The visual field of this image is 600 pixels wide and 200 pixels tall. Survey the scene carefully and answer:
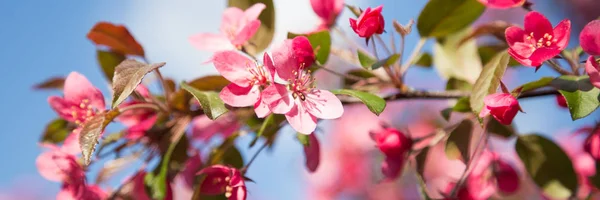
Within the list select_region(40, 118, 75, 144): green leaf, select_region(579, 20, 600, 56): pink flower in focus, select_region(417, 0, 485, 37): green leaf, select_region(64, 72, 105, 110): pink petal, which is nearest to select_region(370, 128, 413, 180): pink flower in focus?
select_region(417, 0, 485, 37): green leaf

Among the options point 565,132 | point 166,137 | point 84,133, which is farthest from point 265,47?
point 565,132

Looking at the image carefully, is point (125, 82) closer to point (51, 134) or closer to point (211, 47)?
point (211, 47)

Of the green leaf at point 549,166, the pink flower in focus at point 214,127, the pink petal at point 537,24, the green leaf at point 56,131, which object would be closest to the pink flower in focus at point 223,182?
the pink flower in focus at point 214,127

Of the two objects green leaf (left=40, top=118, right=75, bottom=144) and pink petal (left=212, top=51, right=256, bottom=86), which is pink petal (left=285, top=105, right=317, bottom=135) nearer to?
pink petal (left=212, top=51, right=256, bottom=86)

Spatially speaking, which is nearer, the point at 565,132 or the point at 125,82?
the point at 125,82

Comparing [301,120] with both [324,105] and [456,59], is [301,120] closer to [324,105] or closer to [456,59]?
[324,105]
